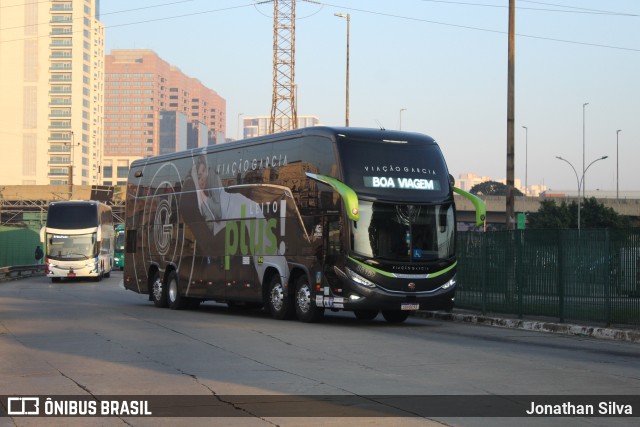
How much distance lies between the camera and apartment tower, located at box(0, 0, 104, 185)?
607 feet

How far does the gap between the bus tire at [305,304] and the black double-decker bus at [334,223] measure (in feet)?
0.08

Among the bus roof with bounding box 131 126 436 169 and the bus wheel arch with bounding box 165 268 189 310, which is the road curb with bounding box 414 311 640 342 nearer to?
the bus roof with bounding box 131 126 436 169

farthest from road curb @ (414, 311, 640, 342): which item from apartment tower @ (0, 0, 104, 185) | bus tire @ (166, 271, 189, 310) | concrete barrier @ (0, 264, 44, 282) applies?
apartment tower @ (0, 0, 104, 185)

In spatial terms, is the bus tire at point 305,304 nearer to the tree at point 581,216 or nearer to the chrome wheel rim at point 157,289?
the chrome wheel rim at point 157,289

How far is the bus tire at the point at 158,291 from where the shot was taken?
27.7 meters

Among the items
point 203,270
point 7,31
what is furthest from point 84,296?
point 7,31

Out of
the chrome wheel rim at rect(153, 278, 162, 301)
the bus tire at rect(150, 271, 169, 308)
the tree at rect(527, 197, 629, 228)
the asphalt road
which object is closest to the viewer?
the asphalt road

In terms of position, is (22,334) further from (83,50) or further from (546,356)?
(83,50)

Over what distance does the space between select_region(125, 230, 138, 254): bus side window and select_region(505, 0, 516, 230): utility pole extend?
1154 centimetres

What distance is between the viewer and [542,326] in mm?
20297

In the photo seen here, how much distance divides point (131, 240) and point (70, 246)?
19.3 m

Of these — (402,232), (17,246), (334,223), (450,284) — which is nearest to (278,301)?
(334,223)

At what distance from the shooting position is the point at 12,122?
615ft

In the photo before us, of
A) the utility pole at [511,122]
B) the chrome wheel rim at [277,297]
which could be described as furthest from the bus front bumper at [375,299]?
the utility pole at [511,122]
